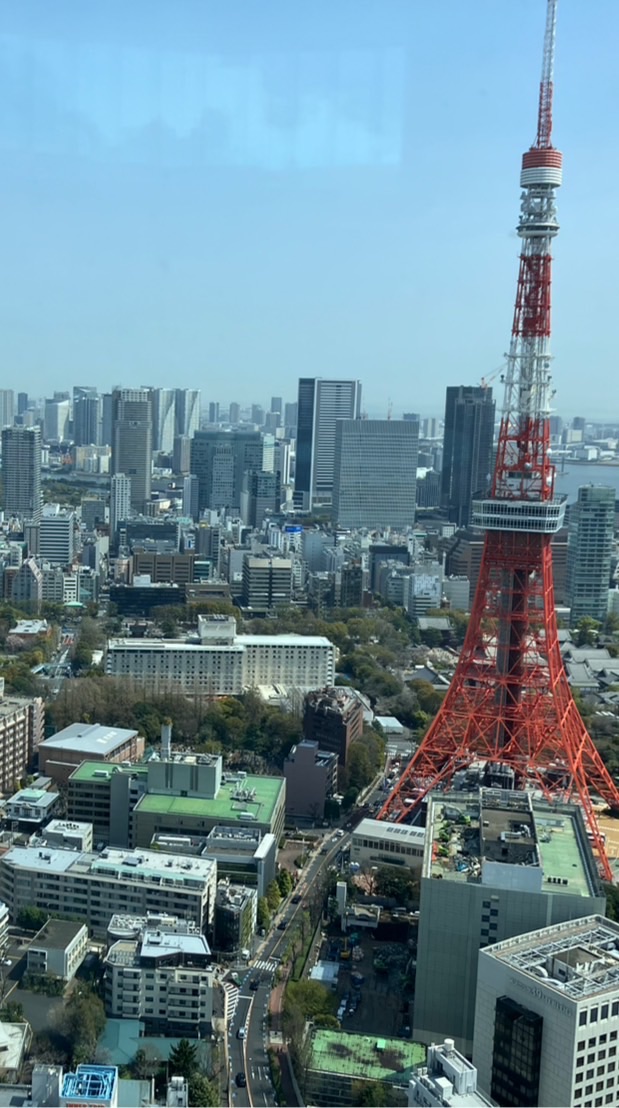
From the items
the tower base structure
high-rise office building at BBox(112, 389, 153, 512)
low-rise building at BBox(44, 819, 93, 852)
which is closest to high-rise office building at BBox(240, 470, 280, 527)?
high-rise office building at BBox(112, 389, 153, 512)

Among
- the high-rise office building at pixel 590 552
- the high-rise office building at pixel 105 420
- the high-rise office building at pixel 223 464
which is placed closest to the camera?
the high-rise office building at pixel 590 552

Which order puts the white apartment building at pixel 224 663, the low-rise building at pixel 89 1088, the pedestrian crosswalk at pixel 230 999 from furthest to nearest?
the white apartment building at pixel 224 663, the pedestrian crosswalk at pixel 230 999, the low-rise building at pixel 89 1088

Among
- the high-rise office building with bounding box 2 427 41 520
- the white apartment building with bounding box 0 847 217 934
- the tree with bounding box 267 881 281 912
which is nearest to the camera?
the white apartment building with bounding box 0 847 217 934

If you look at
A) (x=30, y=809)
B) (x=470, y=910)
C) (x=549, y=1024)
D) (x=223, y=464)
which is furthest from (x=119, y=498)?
(x=549, y=1024)

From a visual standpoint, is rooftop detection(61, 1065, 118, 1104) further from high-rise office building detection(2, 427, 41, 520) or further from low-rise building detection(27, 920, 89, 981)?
high-rise office building detection(2, 427, 41, 520)

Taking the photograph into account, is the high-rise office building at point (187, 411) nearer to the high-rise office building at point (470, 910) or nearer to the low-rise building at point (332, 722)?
the low-rise building at point (332, 722)

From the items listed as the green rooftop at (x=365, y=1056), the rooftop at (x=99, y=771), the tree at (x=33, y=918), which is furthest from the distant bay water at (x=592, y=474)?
the green rooftop at (x=365, y=1056)

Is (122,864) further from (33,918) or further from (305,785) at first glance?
(305,785)

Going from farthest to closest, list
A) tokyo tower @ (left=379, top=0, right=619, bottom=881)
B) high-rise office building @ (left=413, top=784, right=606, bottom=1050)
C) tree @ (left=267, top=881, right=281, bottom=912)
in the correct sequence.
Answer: tokyo tower @ (left=379, top=0, right=619, bottom=881)
tree @ (left=267, top=881, right=281, bottom=912)
high-rise office building @ (left=413, top=784, right=606, bottom=1050)
